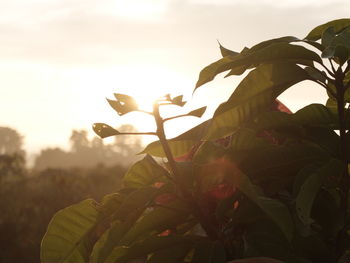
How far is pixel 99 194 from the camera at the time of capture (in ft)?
45.0

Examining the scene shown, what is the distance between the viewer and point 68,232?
57.2 inches

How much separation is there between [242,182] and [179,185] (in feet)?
0.47

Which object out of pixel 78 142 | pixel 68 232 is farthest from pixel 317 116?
pixel 78 142

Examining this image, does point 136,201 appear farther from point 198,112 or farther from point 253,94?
point 253,94

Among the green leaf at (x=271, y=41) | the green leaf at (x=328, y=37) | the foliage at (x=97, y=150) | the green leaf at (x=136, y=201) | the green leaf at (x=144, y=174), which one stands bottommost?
the foliage at (x=97, y=150)

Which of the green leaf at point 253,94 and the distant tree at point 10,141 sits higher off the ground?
the green leaf at point 253,94

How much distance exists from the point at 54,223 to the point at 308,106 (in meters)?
0.68

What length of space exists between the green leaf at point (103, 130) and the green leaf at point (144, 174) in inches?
4.1

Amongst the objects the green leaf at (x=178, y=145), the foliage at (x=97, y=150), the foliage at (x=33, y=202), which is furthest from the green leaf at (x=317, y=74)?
the foliage at (x=97, y=150)

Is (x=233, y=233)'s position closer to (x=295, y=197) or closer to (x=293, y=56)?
(x=295, y=197)

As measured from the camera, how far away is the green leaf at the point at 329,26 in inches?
60.4

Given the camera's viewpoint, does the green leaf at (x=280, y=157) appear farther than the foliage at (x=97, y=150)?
No

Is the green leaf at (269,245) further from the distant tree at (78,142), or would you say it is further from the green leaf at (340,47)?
the distant tree at (78,142)

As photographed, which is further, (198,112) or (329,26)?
(329,26)
